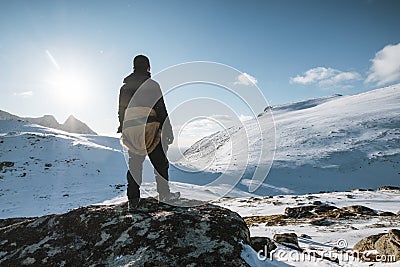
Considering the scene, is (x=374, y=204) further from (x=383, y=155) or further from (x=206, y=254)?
(x=383, y=155)

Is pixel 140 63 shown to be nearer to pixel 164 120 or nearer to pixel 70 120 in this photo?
pixel 164 120

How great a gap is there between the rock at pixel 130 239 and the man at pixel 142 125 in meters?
0.86

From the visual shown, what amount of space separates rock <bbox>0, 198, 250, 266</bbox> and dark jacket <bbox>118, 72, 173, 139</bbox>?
201 centimetres

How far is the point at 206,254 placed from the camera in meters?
3.54

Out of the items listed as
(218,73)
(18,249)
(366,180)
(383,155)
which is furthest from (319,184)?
(18,249)

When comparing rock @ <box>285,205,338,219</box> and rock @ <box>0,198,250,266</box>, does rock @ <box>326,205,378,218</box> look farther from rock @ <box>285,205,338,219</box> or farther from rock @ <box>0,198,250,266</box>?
rock @ <box>0,198,250,266</box>

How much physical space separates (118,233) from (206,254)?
5.01 ft

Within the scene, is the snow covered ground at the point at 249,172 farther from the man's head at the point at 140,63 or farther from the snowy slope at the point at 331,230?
the man's head at the point at 140,63

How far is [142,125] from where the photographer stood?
213 inches

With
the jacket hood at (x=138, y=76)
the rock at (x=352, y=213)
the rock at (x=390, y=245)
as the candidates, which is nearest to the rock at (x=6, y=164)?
the jacket hood at (x=138, y=76)

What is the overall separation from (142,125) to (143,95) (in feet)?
2.14

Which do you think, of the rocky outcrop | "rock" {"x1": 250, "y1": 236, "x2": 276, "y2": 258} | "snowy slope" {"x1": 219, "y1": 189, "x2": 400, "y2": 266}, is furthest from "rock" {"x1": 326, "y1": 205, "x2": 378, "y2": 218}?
"rock" {"x1": 250, "y1": 236, "x2": 276, "y2": 258}

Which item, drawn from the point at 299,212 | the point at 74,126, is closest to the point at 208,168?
the point at 299,212

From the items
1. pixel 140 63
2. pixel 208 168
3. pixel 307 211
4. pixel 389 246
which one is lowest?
pixel 307 211
